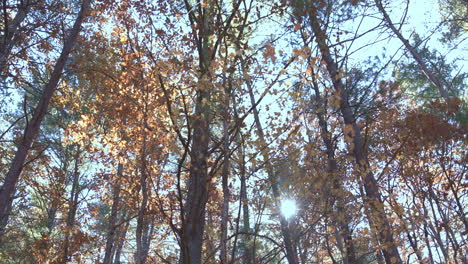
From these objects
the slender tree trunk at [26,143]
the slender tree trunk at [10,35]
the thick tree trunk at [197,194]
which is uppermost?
the slender tree trunk at [10,35]

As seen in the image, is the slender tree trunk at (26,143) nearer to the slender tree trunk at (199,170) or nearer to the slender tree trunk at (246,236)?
the slender tree trunk at (199,170)

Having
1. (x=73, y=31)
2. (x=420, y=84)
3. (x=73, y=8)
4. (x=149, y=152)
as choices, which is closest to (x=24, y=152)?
(x=149, y=152)

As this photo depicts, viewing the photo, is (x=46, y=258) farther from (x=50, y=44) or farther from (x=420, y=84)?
(x=420, y=84)

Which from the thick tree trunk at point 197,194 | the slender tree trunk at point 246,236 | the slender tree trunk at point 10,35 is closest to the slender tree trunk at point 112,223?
the slender tree trunk at point 246,236

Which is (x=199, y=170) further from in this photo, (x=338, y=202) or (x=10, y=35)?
(x=10, y=35)

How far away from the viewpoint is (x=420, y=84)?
1245 cm

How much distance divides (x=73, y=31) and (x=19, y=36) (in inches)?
61.9

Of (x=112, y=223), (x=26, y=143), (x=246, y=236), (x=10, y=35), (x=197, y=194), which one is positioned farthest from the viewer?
(x=246, y=236)

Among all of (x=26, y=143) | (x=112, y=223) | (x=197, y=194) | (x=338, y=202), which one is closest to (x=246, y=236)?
(x=338, y=202)

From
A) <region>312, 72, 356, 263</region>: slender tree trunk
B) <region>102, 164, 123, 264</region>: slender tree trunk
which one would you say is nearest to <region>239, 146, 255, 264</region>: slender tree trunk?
<region>312, 72, 356, 263</region>: slender tree trunk

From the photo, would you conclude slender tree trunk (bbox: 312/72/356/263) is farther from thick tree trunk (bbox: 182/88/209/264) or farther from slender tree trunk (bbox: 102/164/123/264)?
slender tree trunk (bbox: 102/164/123/264)

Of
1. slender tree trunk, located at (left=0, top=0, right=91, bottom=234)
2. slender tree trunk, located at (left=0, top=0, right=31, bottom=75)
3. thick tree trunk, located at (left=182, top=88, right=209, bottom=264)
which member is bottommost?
thick tree trunk, located at (left=182, top=88, right=209, bottom=264)

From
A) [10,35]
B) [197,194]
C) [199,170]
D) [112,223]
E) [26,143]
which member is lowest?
[197,194]

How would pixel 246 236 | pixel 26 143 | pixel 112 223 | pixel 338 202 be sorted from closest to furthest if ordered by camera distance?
pixel 26 143 → pixel 338 202 → pixel 112 223 → pixel 246 236
